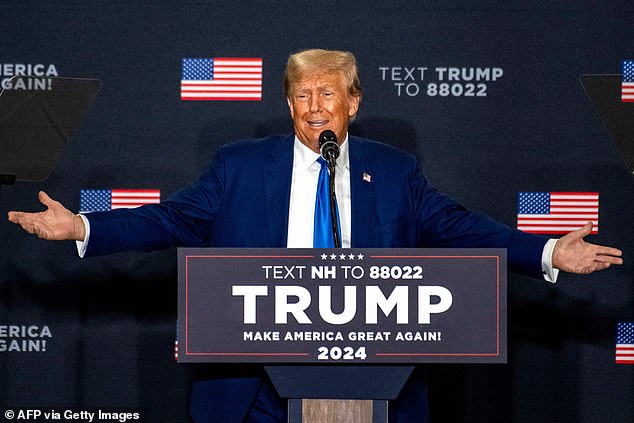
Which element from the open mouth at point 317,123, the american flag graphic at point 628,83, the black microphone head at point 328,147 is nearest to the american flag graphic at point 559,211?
the american flag graphic at point 628,83

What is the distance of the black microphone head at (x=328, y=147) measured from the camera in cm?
235

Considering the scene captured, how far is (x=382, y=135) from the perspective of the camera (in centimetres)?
406

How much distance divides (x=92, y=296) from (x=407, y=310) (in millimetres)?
2339

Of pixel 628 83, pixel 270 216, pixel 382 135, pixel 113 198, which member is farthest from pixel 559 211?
pixel 113 198

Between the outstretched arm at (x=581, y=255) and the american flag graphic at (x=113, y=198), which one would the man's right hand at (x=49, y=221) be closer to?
the outstretched arm at (x=581, y=255)

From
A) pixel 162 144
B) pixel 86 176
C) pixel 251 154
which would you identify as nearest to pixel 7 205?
pixel 86 176

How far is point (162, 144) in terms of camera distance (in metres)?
4.05

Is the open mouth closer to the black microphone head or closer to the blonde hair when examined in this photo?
the blonde hair

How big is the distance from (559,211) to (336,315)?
223cm

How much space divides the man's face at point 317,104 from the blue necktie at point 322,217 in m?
0.13

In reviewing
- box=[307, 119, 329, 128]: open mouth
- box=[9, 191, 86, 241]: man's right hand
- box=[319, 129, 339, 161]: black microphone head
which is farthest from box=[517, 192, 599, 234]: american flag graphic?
box=[9, 191, 86, 241]: man's right hand

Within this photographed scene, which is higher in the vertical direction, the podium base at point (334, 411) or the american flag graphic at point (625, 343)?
the american flag graphic at point (625, 343)

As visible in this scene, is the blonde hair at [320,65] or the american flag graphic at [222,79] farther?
the american flag graphic at [222,79]

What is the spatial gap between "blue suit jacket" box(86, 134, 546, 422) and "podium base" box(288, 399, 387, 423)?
19.9 inches
